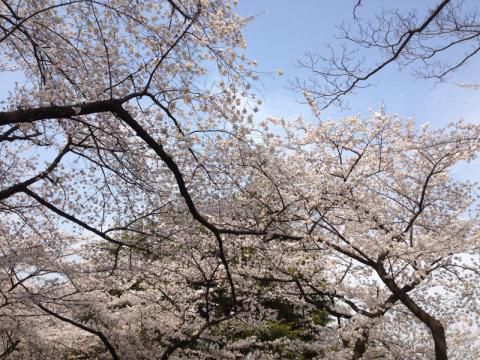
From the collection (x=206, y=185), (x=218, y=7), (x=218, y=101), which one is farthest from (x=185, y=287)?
(x=218, y=7)

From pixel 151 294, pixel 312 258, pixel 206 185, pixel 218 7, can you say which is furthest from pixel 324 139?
pixel 218 7

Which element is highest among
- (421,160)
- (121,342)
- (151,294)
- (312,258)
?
(421,160)

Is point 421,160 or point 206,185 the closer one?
point 206,185

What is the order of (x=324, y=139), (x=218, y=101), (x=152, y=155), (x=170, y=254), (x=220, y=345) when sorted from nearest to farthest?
(x=218, y=101)
(x=152, y=155)
(x=170, y=254)
(x=324, y=139)
(x=220, y=345)

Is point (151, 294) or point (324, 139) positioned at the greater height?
point (324, 139)

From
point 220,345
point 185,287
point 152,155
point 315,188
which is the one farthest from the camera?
point 220,345

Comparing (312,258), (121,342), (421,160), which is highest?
(421,160)

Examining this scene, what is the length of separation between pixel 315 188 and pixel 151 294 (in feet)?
13.6

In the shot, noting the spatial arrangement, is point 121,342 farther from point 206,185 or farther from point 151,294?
point 206,185

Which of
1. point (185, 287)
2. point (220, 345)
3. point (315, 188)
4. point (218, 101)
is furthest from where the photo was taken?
point (220, 345)

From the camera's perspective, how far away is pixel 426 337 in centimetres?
1042

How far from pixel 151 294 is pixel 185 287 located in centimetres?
74

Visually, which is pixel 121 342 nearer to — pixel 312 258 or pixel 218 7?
pixel 312 258

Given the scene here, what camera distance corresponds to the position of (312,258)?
9516mm
